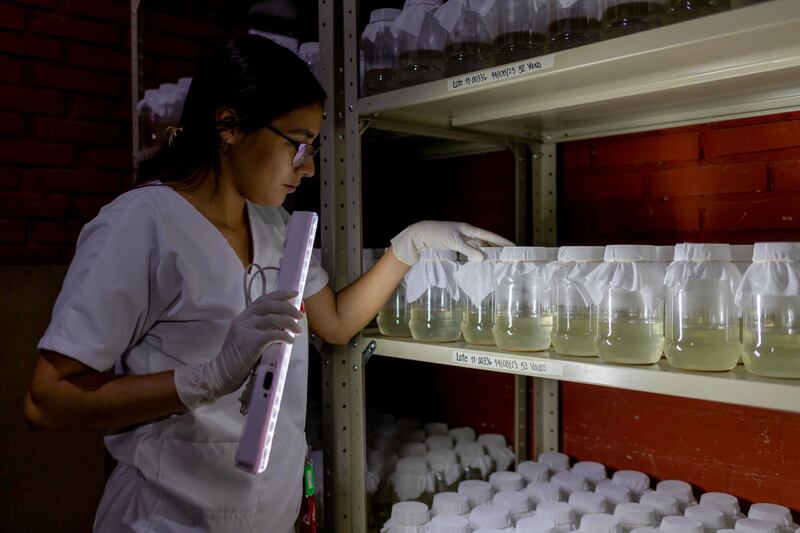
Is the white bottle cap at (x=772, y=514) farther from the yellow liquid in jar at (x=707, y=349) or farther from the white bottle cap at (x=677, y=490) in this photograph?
the yellow liquid in jar at (x=707, y=349)

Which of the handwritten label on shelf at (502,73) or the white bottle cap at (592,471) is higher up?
the handwritten label on shelf at (502,73)

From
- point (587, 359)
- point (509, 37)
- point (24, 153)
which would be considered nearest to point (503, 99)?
point (509, 37)

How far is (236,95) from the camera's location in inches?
56.6

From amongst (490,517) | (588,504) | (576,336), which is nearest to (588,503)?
(588,504)

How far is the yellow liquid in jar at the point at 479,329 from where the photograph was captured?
61.6 inches

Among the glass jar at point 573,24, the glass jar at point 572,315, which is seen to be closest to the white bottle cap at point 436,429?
the glass jar at point 572,315

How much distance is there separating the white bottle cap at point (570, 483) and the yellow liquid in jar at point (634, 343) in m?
0.59

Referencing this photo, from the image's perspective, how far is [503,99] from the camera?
1628 millimetres

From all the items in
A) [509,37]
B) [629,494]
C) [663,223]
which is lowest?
[629,494]

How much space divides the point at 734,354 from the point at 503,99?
792mm

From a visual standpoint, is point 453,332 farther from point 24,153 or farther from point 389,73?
point 24,153

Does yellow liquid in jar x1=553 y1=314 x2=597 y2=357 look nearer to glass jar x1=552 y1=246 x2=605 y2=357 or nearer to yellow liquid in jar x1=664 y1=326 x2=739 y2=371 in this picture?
glass jar x1=552 y1=246 x2=605 y2=357

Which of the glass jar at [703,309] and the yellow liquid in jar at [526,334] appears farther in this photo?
the yellow liquid in jar at [526,334]

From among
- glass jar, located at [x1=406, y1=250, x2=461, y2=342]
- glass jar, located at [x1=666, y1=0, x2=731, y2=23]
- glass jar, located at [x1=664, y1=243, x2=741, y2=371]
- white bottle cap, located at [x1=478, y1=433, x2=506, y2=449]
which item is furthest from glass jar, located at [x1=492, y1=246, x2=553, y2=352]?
white bottle cap, located at [x1=478, y1=433, x2=506, y2=449]
